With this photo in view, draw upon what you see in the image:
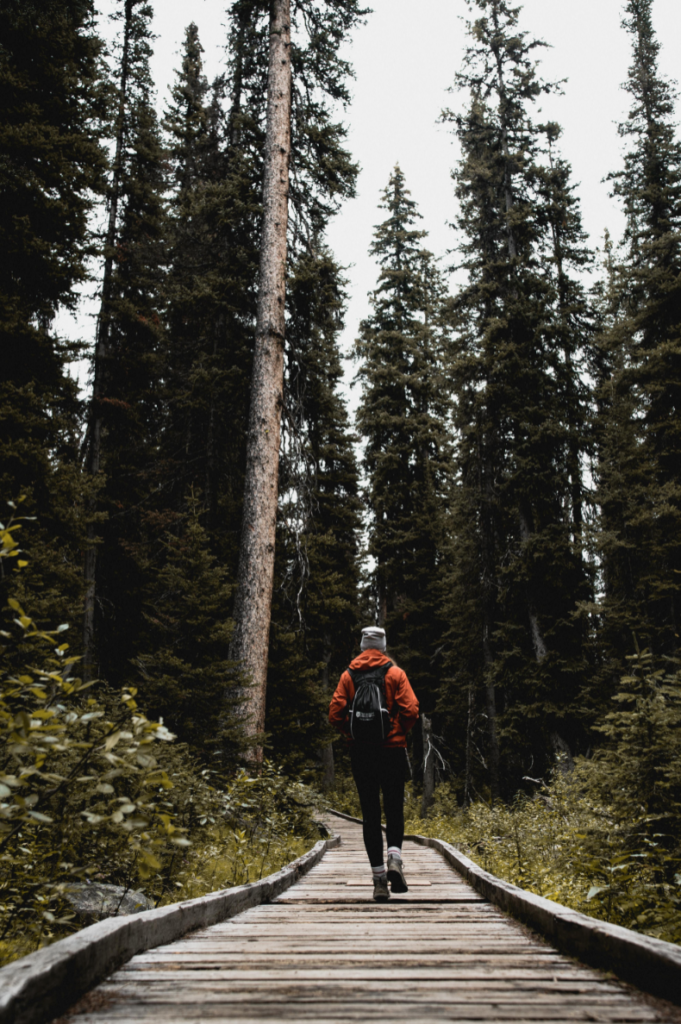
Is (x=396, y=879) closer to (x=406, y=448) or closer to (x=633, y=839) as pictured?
(x=633, y=839)

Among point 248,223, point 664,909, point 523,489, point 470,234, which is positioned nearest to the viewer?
point 664,909

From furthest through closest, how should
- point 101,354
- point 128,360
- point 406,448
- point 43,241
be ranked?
point 406,448, point 128,360, point 101,354, point 43,241

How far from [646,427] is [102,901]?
56.7 ft

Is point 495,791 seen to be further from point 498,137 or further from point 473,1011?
point 498,137

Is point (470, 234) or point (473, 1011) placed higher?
point (470, 234)

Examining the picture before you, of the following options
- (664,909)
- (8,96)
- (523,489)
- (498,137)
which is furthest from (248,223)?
(664,909)

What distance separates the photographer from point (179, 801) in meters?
5.41

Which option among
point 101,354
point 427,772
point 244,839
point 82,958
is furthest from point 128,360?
point 82,958

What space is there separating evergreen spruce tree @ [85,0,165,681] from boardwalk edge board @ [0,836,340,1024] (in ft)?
44.8

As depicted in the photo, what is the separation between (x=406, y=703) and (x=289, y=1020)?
351 cm

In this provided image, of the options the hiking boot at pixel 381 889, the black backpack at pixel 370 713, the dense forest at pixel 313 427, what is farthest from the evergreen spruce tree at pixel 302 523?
the hiking boot at pixel 381 889

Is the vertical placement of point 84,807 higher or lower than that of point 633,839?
higher

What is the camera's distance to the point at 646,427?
A: 57.4 feet

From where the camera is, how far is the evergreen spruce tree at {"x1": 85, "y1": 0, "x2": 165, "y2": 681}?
17562 mm
